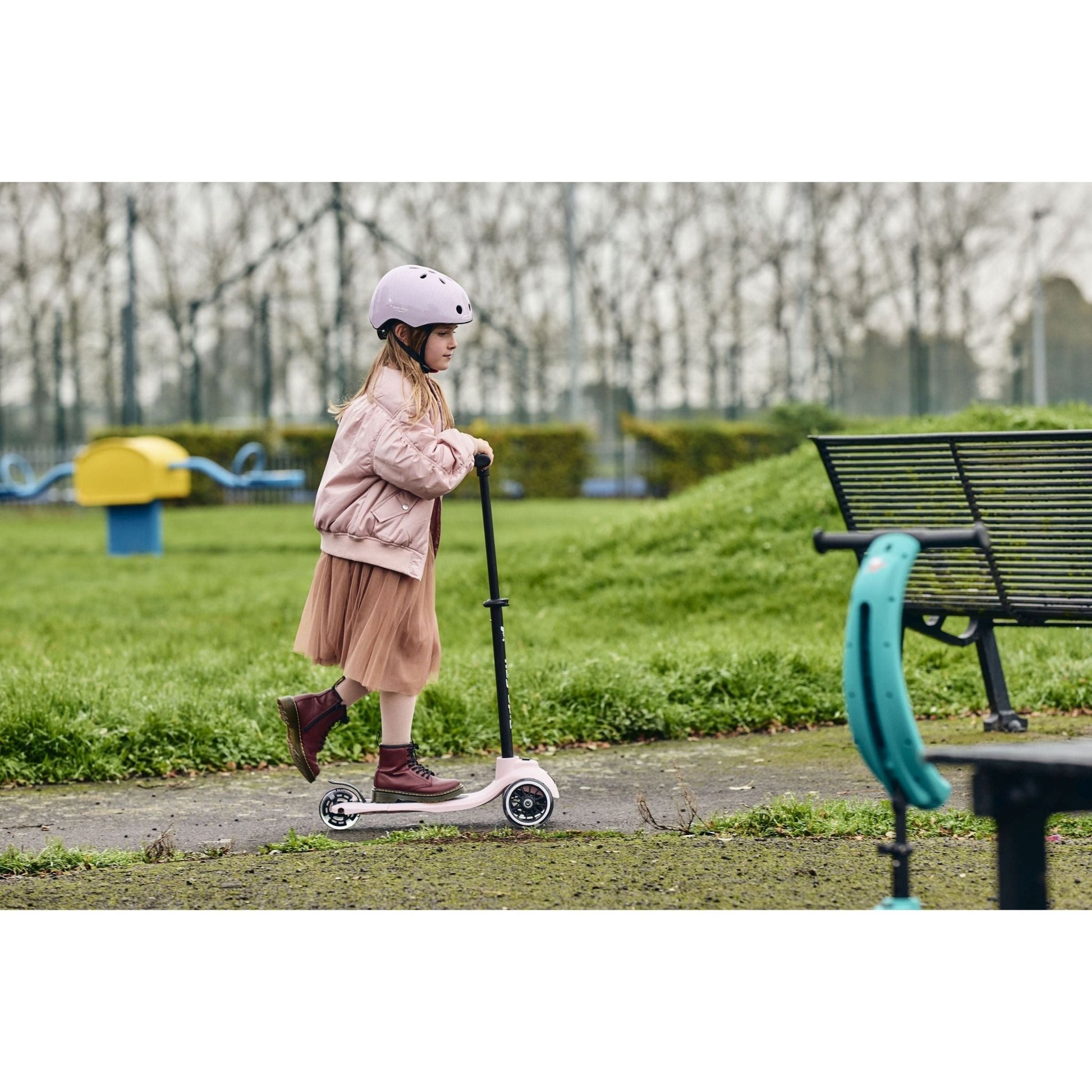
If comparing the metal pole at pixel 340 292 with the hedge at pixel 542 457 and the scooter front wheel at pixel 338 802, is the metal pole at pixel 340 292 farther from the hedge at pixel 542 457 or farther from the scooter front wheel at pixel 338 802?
the scooter front wheel at pixel 338 802

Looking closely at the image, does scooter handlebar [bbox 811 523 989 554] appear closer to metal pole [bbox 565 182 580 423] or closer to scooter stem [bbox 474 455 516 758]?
scooter stem [bbox 474 455 516 758]

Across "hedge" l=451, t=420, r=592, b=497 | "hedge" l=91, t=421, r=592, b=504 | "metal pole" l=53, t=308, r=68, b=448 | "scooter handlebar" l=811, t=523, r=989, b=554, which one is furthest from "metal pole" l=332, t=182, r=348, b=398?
"scooter handlebar" l=811, t=523, r=989, b=554

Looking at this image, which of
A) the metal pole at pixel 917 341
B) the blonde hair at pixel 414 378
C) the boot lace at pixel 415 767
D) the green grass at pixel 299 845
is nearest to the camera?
the green grass at pixel 299 845

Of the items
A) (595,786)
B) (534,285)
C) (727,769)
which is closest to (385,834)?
(595,786)

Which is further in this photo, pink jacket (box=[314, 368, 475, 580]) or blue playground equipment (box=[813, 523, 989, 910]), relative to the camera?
pink jacket (box=[314, 368, 475, 580])

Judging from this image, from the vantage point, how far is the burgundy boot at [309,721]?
4.66 metres

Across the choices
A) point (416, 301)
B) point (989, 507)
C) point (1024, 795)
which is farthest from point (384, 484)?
point (1024, 795)

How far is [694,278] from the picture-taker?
1185 inches

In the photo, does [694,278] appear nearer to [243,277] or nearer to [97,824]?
[243,277]

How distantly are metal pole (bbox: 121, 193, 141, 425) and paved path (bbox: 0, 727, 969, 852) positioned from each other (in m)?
23.6

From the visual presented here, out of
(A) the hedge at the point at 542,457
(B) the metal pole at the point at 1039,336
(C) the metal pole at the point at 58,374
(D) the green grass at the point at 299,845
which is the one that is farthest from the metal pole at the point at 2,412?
(D) the green grass at the point at 299,845

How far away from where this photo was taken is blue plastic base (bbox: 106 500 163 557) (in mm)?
16578

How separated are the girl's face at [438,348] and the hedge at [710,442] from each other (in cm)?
2153

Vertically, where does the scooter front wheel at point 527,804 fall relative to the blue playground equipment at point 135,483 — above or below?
below
